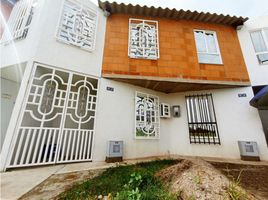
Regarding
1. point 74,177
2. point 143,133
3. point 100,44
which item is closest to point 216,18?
point 100,44

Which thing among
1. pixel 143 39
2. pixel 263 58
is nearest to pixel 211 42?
pixel 263 58

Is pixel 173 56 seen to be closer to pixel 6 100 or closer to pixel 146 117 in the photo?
A: pixel 146 117

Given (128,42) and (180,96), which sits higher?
(128,42)

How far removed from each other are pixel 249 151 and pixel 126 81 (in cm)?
505

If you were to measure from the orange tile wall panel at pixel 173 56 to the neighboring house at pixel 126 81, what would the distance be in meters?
0.04

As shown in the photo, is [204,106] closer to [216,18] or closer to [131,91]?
[131,91]

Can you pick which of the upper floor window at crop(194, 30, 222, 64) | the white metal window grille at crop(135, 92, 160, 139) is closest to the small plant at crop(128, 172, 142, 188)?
the white metal window grille at crop(135, 92, 160, 139)

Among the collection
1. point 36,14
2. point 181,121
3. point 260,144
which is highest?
point 36,14

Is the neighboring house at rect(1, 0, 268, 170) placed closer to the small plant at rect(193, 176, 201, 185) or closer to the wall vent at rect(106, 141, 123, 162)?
the wall vent at rect(106, 141, 123, 162)

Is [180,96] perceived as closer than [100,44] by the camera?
No

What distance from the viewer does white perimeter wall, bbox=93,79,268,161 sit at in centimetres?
466

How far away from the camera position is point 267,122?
6.83m

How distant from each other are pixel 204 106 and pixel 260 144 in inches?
87.9

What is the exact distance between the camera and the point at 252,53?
5.92m
